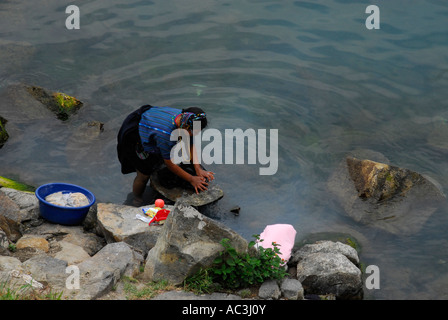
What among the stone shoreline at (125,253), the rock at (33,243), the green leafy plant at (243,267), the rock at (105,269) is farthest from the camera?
the rock at (33,243)

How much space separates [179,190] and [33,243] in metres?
2.31

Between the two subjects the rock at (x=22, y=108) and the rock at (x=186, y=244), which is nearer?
the rock at (x=186, y=244)

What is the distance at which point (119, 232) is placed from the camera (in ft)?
20.6

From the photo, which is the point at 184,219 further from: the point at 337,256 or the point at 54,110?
the point at 54,110

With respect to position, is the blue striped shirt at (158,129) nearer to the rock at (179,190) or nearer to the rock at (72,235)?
the rock at (179,190)

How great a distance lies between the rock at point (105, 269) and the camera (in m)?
4.87

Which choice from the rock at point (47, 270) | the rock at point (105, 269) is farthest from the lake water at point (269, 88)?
the rock at point (47, 270)

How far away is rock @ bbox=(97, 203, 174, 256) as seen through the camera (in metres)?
6.26

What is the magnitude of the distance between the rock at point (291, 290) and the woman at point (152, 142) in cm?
222

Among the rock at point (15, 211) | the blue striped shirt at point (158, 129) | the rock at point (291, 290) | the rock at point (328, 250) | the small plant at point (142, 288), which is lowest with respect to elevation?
the rock at point (328, 250)

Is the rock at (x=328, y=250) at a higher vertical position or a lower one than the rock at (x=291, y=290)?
lower

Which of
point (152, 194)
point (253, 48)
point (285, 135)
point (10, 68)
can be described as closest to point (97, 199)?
point (152, 194)

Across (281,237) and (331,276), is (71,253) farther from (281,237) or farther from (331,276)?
(331,276)

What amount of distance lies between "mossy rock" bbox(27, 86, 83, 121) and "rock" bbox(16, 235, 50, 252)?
366 centimetres
